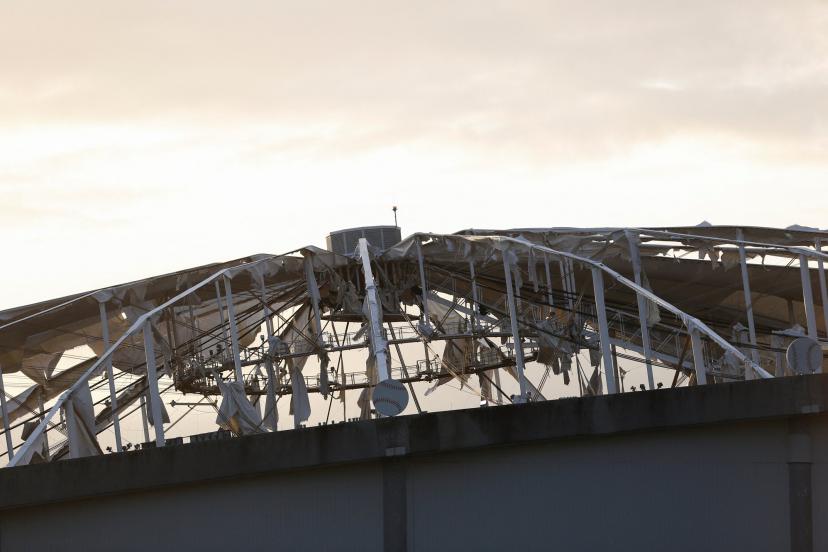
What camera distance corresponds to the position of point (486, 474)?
18.6 m

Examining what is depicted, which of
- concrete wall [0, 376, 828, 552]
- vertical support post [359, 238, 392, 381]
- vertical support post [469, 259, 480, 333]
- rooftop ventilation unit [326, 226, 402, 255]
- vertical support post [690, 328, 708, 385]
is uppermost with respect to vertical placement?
rooftop ventilation unit [326, 226, 402, 255]

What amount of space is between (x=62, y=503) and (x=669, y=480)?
9.14 m

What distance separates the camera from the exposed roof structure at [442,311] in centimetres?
3797

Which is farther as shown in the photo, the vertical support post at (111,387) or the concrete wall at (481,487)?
the vertical support post at (111,387)

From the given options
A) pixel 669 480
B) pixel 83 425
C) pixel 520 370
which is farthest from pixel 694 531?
pixel 520 370

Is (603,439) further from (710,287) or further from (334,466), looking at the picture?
(710,287)

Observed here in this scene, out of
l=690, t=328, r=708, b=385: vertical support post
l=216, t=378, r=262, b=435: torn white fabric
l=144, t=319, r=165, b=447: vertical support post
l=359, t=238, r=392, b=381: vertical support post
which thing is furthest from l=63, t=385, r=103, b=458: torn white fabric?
l=690, t=328, r=708, b=385: vertical support post

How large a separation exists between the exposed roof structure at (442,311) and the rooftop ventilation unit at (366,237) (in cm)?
140

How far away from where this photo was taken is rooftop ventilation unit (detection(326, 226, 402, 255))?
4481 cm

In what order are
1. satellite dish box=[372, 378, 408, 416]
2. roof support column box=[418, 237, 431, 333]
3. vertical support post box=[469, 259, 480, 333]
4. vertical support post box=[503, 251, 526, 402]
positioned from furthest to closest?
vertical support post box=[469, 259, 480, 333] → roof support column box=[418, 237, 431, 333] → vertical support post box=[503, 251, 526, 402] → satellite dish box=[372, 378, 408, 416]

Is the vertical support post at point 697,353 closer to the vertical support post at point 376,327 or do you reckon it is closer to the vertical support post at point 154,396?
the vertical support post at point 376,327

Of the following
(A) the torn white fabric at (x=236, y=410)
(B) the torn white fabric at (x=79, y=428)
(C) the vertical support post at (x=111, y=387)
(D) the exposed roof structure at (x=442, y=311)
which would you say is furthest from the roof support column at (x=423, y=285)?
(B) the torn white fabric at (x=79, y=428)

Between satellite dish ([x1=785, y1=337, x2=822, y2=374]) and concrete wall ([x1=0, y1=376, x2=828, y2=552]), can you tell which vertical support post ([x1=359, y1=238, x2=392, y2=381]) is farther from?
satellite dish ([x1=785, y1=337, x2=822, y2=374])

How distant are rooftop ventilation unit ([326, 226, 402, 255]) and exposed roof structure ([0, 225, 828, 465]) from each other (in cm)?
140
